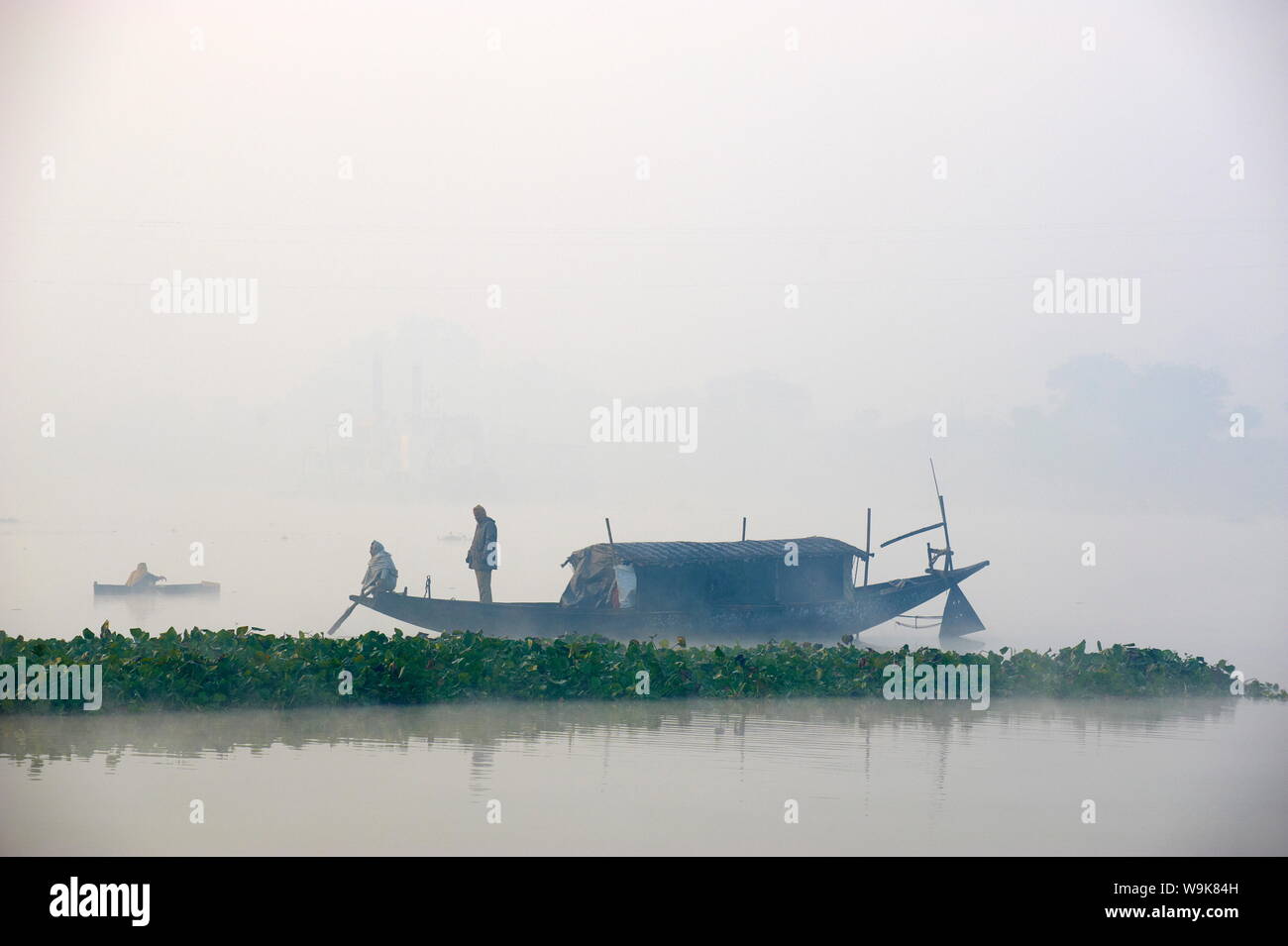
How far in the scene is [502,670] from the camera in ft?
50.6

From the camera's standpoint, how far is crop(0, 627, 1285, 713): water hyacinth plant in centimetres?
1438

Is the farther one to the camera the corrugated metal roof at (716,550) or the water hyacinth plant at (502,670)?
the corrugated metal roof at (716,550)

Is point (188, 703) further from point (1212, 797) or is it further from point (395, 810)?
point (1212, 797)

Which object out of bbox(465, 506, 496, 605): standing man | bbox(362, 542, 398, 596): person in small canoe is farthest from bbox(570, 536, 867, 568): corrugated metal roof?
bbox(362, 542, 398, 596): person in small canoe

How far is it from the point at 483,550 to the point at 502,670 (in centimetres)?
583

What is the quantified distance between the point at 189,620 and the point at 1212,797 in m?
24.5

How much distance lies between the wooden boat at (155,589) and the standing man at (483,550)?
44.7 feet

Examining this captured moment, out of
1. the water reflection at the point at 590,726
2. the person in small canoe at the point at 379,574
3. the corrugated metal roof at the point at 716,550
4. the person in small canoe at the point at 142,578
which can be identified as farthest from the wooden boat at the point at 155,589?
the water reflection at the point at 590,726

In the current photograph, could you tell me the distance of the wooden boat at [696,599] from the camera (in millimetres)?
21344

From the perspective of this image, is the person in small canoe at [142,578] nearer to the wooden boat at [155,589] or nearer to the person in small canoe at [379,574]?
the wooden boat at [155,589]

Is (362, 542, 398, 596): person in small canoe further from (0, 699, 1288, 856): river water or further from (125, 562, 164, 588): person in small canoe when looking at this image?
(125, 562, 164, 588): person in small canoe

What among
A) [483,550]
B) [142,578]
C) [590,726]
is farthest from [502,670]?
[142,578]

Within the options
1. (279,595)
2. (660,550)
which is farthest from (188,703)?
(279,595)

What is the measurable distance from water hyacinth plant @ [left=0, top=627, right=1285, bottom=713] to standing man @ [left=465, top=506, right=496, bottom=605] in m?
4.40
